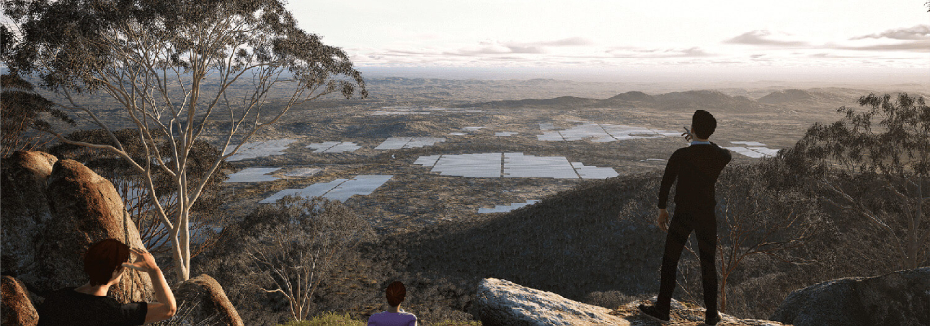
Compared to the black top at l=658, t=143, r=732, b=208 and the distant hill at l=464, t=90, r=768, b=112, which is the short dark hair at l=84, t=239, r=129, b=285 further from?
the distant hill at l=464, t=90, r=768, b=112

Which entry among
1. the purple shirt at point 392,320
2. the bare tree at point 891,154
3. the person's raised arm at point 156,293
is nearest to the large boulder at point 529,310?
the purple shirt at point 392,320

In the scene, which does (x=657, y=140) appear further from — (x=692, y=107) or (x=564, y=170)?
(x=692, y=107)

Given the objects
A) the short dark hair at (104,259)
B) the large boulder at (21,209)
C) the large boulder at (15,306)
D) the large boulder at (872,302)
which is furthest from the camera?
the large boulder at (21,209)

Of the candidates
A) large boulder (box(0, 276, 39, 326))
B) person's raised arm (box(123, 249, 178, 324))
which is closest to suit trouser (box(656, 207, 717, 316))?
person's raised arm (box(123, 249, 178, 324))

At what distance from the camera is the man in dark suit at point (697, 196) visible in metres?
5.46

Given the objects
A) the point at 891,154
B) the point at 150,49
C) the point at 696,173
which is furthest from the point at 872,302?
the point at 150,49

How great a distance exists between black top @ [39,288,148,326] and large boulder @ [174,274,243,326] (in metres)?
6.40

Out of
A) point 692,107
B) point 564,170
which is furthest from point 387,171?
point 692,107

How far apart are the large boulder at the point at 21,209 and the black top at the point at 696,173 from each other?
1114cm

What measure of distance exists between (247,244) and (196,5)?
1158 centimetres

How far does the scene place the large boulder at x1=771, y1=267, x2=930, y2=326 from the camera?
24.6 ft

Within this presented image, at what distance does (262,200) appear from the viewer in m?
49.3

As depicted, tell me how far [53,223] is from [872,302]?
14.8 meters

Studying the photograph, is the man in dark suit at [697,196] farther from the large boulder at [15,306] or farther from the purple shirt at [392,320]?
the large boulder at [15,306]
